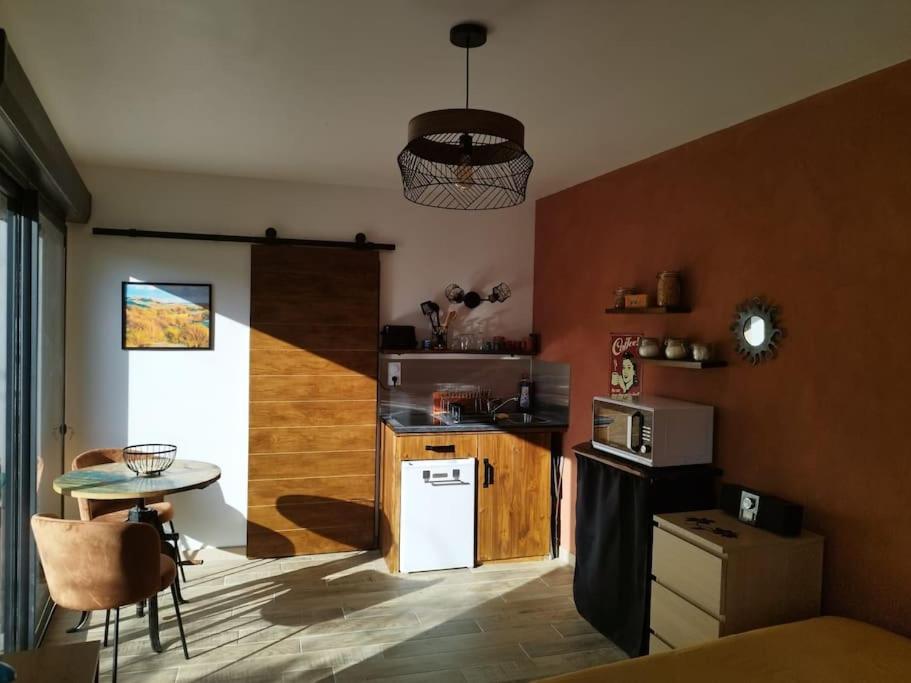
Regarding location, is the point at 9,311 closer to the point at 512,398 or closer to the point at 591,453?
the point at 591,453

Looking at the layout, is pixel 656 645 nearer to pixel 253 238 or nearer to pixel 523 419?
pixel 523 419

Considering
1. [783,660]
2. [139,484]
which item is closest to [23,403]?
[139,484]

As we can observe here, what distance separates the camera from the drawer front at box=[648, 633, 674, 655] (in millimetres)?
2833

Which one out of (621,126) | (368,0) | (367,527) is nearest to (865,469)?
(621,126)

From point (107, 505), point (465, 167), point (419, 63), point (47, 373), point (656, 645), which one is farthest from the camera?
point (107, 505)

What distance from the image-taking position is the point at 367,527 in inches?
182

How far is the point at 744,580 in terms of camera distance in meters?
2.49

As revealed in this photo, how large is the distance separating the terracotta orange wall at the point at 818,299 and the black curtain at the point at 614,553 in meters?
0.50

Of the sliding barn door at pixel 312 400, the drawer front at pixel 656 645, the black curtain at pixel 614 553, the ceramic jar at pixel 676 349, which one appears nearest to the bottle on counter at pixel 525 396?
the sliding barn door at pixel 312 400

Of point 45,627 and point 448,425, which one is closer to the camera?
point 45,627

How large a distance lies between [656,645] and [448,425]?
1.83 m

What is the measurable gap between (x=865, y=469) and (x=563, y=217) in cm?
268

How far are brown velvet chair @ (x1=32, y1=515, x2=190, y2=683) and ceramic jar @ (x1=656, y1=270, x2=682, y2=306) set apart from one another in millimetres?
2627

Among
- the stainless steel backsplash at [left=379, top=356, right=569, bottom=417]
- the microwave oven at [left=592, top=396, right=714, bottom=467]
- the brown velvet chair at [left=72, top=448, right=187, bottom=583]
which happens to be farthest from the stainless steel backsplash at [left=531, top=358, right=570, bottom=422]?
the brown velvet chair at [left=72, top=448, right=187, bottom=583]
